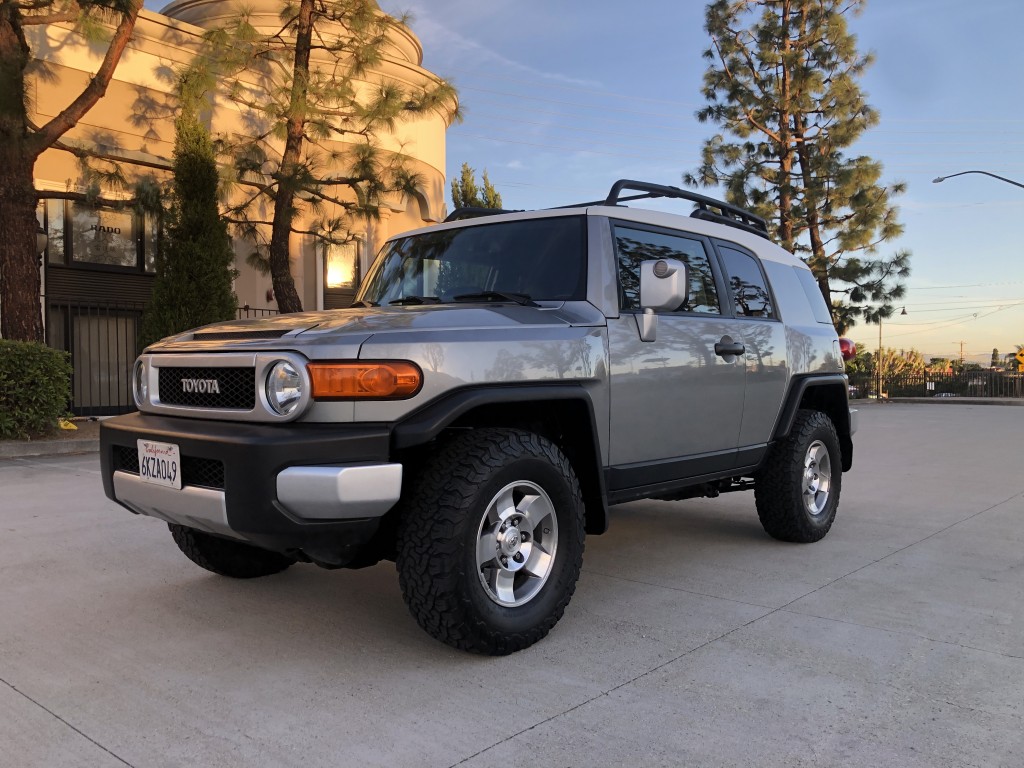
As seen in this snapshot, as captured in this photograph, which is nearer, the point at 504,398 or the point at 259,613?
the point at 504,398

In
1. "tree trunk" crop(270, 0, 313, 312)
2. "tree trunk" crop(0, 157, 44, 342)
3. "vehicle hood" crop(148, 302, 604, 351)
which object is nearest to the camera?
"vehicle hood" crop(148, 302, 604, 351)

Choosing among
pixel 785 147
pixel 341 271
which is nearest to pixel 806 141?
pixel 785 147

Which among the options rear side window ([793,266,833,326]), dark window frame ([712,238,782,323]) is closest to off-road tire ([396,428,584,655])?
dark window frame ([712,238,782,323])

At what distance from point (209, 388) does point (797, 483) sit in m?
3.39

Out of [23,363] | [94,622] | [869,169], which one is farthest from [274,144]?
[869,169]

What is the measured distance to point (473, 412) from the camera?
339cm

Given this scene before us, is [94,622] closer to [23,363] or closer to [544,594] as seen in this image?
[544,594]

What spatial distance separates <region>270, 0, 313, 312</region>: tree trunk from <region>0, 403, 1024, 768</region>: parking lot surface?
29.1 ft

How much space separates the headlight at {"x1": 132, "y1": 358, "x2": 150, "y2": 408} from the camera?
3725 millimetres

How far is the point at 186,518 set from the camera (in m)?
3.21

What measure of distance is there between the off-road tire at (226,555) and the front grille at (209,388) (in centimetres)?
84

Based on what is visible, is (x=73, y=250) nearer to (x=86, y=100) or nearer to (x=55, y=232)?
(x=55, y=232)

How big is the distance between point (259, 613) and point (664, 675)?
1868mm

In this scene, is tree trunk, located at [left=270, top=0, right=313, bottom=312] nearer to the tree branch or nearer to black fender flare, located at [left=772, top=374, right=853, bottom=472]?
the tree branch
